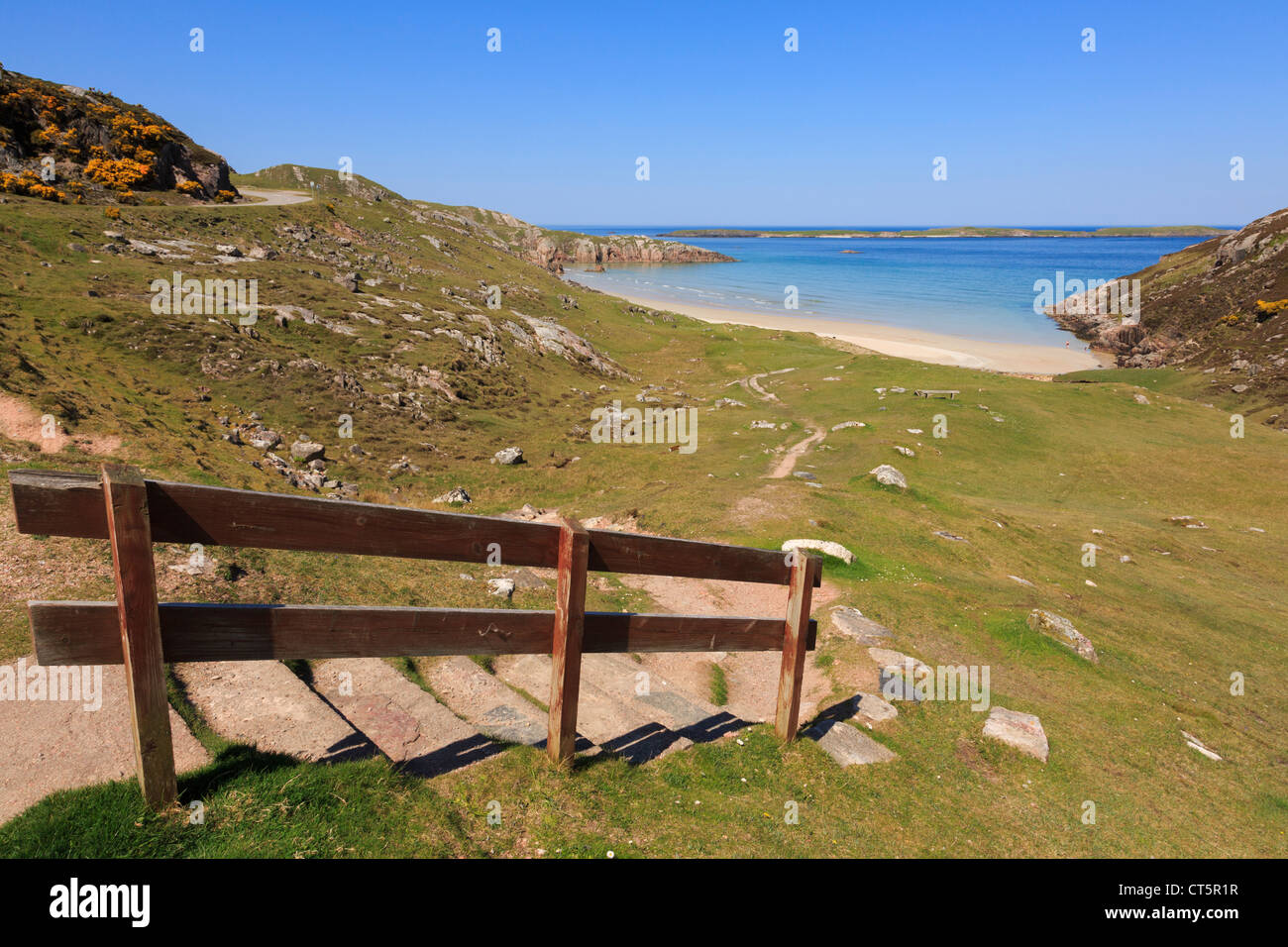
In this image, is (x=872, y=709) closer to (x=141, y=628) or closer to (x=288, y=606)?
(x=288, y=606)

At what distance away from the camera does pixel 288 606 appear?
15.4ft

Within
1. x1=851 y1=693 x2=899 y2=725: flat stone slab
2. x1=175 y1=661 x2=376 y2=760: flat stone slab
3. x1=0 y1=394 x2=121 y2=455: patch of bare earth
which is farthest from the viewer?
x1=0 y1=394 x2=121 y2=455: patch of bare earth

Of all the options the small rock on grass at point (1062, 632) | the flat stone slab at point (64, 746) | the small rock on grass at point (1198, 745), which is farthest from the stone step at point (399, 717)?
the small rock on grass at point (1062, 632)

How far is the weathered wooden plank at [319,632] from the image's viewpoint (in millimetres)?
4305

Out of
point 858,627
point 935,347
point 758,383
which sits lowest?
point 858,627

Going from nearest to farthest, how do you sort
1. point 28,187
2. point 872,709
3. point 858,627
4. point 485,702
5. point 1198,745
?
point 485,702 → point 872,709 → point 1198,745 → point 858,627 → point 28,187

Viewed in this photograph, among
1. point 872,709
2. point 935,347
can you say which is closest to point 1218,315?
point 935,347

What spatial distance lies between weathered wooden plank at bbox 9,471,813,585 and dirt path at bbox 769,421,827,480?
2453cm

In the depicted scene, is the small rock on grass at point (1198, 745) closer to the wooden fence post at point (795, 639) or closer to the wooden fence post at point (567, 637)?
the wooden fence post at point (795, 639)

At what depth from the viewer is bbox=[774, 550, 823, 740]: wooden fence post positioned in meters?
7.88

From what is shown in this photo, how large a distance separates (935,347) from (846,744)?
84087 millimetres

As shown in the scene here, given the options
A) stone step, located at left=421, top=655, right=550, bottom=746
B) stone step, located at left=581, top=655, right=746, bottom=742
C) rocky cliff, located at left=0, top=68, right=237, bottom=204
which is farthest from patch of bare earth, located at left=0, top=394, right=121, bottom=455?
rocky cliff, located at left=0, top=68, right=237, bottom=204

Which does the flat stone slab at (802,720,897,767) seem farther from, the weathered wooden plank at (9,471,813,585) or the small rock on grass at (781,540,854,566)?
the small rock on grass at (781,540,854,566)
